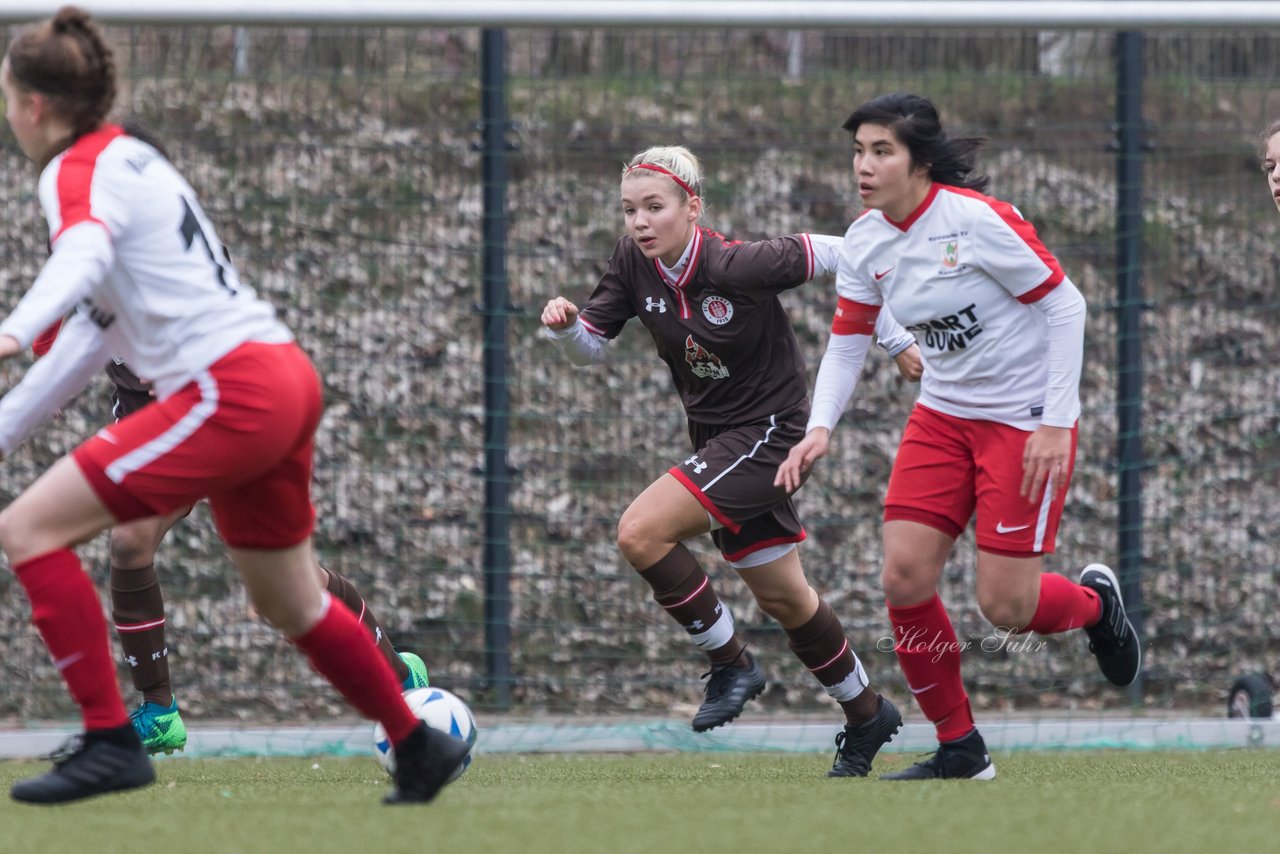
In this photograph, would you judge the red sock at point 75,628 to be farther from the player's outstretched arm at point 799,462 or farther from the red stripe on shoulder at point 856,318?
the red stripe on shoulder at point 856,318

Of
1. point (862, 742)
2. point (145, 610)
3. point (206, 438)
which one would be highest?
point (206, 438)

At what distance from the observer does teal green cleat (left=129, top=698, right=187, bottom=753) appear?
508 centimetres

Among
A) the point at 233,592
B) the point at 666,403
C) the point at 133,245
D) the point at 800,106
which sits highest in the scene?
the point at 800,106

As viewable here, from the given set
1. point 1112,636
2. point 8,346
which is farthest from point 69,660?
point 1112,636

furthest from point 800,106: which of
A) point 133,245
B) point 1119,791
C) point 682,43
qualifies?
point 133,245

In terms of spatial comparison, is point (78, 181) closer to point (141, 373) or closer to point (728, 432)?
point (141, 373)

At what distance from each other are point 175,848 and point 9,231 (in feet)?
14.4

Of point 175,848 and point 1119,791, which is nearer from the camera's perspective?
point 175,848

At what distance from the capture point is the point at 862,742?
16.7ft

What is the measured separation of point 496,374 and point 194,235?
125 inches

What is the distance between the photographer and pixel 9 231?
22.3 ft

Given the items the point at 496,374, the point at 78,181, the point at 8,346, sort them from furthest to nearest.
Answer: the point at 496,374
the point at 78,181
the point at 8,346

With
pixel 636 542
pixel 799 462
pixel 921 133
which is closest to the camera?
pixel 799 462

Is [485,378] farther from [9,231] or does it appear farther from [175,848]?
[175,848]
